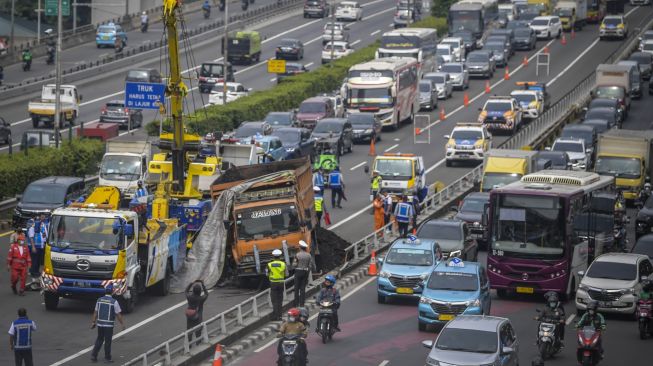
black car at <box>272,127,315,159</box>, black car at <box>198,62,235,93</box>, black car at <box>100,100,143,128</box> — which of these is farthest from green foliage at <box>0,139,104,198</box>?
black car at <box>198,62,235,93</box>

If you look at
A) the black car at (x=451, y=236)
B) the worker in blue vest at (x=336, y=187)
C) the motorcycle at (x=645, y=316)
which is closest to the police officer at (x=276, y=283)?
the black car at (x=451, y=236)

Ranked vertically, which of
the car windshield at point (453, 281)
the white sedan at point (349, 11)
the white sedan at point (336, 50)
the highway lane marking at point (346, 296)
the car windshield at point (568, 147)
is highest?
the white sedan at point (349, 11)

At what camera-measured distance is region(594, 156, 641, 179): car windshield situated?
179 ft

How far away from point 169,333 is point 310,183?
9433 mm

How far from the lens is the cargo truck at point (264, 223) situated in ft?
121

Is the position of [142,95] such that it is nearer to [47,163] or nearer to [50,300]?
[47,163]

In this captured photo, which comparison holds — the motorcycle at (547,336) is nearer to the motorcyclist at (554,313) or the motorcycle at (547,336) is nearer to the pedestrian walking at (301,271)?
the motorcyclist at (554,313)

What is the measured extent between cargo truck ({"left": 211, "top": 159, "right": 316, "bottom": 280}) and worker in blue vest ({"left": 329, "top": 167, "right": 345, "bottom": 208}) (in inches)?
428

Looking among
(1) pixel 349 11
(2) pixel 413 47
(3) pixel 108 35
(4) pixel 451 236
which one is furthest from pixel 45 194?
(1) pixel 349 11

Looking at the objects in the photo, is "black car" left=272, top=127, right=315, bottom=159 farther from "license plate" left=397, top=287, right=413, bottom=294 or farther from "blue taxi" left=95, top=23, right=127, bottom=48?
"blue taxi" left=95, top=23, right=127, bottom=48

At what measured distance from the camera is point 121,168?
49.5 metres

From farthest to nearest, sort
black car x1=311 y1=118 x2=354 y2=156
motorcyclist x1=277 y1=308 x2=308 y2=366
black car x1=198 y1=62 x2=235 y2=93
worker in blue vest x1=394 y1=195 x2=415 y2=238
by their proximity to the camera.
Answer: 1. black car x1=198 y1=62 x2=235 y2=93
2. black car x1=311 y1=118 x2=354 y2=156
3. worker in blue vest x1=394 y1=195 x2=415 y2=238
4. motorcyclist x1=277 y1=308 x2=308 y2=366

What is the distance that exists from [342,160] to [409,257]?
23803 mm

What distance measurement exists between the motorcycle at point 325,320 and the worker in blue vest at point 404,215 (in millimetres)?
11694
